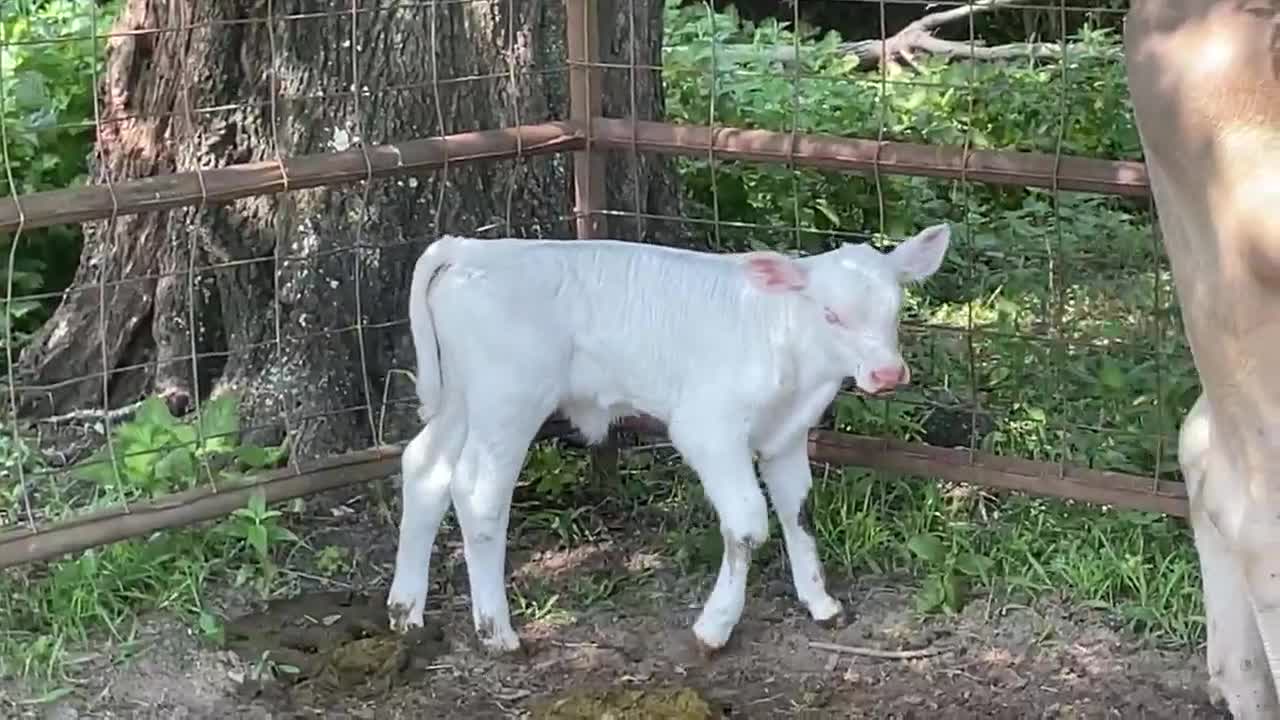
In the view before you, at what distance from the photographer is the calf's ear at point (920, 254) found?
3965 millimetres

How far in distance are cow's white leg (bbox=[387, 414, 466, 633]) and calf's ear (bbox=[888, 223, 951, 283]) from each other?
104 cm

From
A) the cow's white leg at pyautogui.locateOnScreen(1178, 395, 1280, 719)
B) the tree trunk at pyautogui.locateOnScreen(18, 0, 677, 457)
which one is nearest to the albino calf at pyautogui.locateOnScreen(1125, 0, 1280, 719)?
the cow's white leg at pyautogui.locateOnScreen(1178, 395, 1280, 719)

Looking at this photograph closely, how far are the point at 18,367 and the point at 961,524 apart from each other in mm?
2756

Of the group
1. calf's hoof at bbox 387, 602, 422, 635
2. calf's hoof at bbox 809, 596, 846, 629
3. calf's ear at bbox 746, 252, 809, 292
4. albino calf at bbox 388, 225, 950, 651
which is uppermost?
calf's ear at bbox 746, 252, 809, 292

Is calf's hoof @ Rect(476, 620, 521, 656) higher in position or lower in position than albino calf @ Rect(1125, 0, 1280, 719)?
lower

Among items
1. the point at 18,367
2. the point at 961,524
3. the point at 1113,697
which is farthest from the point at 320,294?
the point at 1113,697

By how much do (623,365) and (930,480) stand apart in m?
1.05

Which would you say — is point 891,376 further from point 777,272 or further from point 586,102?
point 586,102

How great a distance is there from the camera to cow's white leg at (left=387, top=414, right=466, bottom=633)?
4.23 meters

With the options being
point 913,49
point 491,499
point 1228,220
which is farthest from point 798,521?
point 913,49

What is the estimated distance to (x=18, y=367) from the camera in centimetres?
549

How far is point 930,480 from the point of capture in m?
4.78

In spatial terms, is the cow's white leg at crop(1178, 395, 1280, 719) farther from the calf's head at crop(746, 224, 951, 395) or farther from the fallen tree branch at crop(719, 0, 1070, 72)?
the fallen tree branch at crop(719, 0, 1070, 72)

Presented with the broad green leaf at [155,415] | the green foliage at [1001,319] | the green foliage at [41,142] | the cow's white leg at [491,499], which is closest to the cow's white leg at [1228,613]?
the green foliage at [1001,319]
